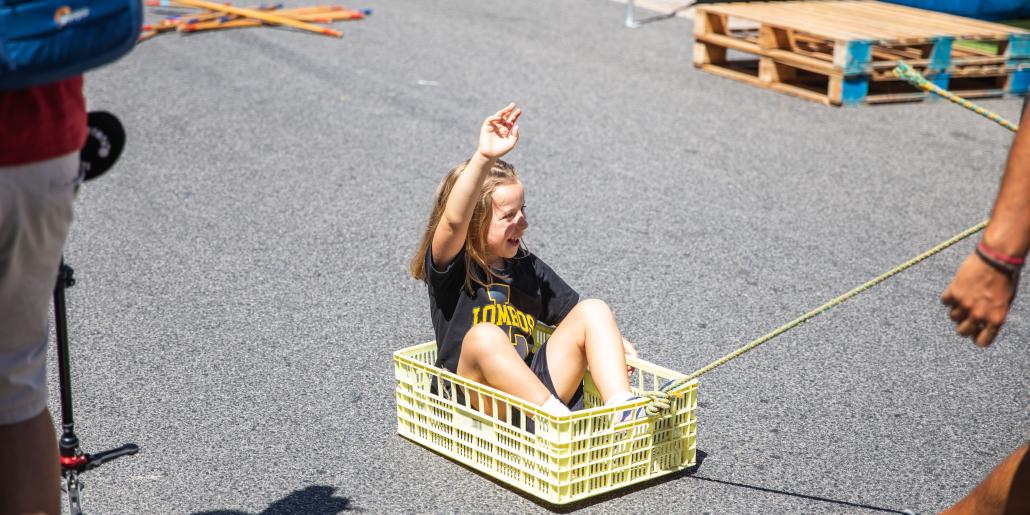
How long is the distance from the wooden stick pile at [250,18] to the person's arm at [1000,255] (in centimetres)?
943

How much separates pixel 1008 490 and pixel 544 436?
48.9 inches

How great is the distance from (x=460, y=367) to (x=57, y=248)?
149 centimetres

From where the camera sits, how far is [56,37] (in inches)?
84.9

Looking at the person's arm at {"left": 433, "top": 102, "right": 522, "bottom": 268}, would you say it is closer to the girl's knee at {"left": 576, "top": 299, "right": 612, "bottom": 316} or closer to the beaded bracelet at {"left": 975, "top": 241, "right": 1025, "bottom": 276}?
the girl's knee at {"left": 576, "top": 299, "right": 612, "bottom": 316}

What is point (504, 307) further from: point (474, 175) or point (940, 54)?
point (940, 54)

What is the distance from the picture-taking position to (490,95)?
8875mm

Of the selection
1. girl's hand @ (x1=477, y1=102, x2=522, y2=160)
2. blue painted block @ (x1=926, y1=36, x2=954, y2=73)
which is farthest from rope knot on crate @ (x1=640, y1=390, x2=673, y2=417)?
blue painted block @ (x1=926, y1=36, x2=954, y2=73)

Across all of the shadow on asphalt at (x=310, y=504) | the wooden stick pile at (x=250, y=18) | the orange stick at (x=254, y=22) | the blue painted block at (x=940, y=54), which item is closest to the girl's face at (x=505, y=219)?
the shadow on asphalt at (x=310, y=504)

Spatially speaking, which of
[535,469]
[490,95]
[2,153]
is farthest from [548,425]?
[490,95]

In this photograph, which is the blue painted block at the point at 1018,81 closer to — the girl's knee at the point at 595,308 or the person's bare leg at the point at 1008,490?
the girl's knee at the point at 595,308

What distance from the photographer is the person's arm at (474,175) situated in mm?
3221

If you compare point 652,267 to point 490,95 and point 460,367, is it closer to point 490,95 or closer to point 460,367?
point 460,367

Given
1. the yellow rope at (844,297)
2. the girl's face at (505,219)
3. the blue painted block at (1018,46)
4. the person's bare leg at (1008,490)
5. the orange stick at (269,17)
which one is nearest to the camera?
the person's bare leg at (1008,490)

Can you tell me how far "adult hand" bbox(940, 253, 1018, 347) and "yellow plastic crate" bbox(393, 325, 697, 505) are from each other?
1.23 m
